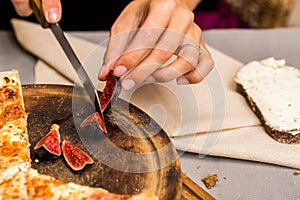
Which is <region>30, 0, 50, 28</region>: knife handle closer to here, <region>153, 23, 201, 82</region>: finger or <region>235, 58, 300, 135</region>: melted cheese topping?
<region>153, 23, 201, 82</region>: finger

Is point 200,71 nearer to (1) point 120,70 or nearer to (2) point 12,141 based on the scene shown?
(1) point 120,70

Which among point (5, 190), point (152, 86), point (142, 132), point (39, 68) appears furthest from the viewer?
point (39, 68)

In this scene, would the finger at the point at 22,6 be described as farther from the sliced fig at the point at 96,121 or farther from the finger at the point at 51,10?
the sliced fig at the point at 96,121

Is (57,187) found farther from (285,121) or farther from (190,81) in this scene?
(285,121)

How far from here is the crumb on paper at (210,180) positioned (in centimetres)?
229

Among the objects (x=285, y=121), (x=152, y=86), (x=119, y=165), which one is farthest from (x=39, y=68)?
(x=285, y=121)

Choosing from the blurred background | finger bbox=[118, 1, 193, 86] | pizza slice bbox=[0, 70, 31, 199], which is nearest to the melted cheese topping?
finger bbox=[118, 1, 193, 86]

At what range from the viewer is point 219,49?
3.46 metres

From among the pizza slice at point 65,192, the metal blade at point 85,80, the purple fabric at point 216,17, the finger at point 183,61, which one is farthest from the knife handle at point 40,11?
the purple fabric at point 216,17

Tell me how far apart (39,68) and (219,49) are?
3.80ft

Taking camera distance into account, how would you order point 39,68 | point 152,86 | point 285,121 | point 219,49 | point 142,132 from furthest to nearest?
1. point 219,49
2. point 39,68
3. point 152,86
4. point 285,121
5. point 142,132

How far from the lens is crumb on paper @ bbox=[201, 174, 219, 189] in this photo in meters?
2.29

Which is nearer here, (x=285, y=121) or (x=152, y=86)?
(x=285, y=121)

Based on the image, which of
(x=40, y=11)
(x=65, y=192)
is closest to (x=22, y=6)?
(x=40, y=11)
